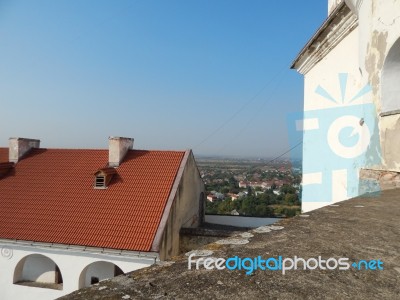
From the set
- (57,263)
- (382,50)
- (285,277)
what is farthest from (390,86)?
(57,263)

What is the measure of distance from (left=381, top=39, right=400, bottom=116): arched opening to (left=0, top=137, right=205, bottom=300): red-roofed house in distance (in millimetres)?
7774

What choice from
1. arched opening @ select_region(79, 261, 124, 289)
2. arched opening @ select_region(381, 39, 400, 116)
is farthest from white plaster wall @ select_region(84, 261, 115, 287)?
arched opening @ select_region(381, 39, 400, 116)

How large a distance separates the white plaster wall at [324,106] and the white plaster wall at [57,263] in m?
5.57

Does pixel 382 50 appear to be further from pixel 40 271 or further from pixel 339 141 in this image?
pixel 40 271

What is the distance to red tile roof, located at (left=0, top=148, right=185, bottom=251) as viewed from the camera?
10.6 metres

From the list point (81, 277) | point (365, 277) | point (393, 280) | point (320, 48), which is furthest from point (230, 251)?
point (81, 277)

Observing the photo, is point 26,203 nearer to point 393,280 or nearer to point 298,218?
point 298,218

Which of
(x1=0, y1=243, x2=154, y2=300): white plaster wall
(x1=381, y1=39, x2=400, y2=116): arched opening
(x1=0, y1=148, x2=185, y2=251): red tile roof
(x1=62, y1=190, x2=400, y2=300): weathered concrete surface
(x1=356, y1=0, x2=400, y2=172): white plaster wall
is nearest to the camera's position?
(x1=62, y1=190, x2=400, y2=300): weathered concrete surface

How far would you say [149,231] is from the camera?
1033cm

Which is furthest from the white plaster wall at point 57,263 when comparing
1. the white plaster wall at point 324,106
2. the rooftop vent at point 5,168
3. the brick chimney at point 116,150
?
the white plaster wall at point 324,106

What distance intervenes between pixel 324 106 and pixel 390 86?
2747 millimetres

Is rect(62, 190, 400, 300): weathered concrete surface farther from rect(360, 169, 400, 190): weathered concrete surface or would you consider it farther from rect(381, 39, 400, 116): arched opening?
rect(381, 39, 400, 116): arched opening

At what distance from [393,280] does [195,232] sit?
10.6 m

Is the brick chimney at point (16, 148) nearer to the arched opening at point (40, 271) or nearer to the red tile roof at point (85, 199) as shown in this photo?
the red tile roof at point (85, 199)
